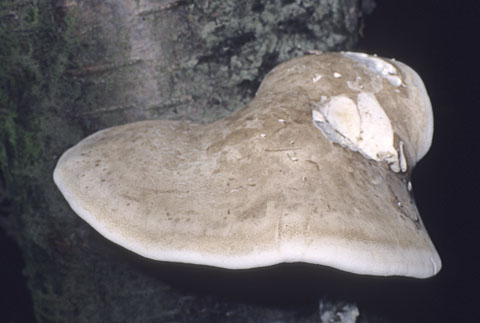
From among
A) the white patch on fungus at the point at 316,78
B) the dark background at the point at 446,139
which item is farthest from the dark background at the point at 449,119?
the white patch on fungus at the point at 316,78

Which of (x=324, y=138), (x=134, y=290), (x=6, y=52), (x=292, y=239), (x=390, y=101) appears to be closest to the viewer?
(x=292, y=239)

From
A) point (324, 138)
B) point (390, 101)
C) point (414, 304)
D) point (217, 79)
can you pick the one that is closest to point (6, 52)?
point (217, 79)

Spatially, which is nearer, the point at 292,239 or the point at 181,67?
the point at 292,239

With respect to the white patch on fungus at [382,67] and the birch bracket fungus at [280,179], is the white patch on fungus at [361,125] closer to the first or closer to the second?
the birch bracket fungus at [280,179]

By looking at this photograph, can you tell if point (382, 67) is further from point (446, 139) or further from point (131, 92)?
point (446, 139)

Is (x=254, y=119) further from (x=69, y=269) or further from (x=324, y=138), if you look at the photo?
(x=69, y=269)

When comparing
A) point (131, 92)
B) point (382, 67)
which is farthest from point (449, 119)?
point (131, 92)

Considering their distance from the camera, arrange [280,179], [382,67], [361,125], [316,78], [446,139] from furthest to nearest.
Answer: [446,139] → [382,67] → [316,78] → [361,125] → [280,179]

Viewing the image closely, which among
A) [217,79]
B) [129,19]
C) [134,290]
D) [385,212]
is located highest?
[129,19]
